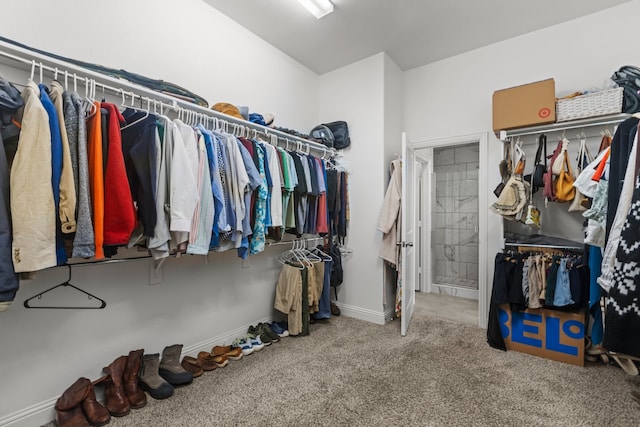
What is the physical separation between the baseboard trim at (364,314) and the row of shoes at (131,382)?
4.39 ft

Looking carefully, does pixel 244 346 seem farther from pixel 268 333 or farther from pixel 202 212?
pixel 202 212

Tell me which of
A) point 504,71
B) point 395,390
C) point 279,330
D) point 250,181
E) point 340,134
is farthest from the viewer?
point 340,134

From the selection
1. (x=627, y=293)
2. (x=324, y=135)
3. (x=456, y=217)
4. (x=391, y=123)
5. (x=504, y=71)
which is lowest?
(x=627, y=293)

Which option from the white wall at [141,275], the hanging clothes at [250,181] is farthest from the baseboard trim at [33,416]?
the hanging clothes at [250,181]

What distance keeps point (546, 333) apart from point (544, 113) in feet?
5.75

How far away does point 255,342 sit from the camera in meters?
2.39

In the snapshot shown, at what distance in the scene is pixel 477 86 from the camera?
2980 mm

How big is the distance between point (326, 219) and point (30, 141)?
2.06 meters

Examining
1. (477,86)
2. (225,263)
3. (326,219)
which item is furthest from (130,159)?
(477,86)

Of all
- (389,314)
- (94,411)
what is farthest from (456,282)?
(94,411)

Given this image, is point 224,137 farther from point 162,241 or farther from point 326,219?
point 326,219

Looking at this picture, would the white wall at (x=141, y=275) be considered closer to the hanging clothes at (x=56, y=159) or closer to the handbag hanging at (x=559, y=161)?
the hanging clothes at (x=56, y=159)

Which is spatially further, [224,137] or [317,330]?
[317,330]

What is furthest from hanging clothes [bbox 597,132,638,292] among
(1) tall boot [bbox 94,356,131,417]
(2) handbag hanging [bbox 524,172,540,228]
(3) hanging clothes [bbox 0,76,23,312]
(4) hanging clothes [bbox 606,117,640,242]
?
(1) tall boot [bbox 94,356,131,417]
